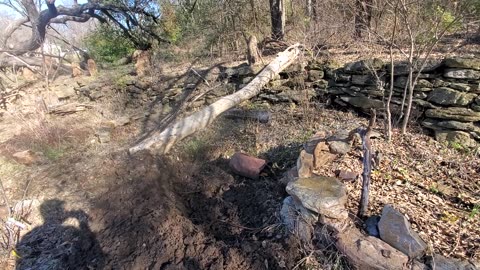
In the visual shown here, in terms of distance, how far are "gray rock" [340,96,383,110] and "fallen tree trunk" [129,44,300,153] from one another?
1274 millimetres

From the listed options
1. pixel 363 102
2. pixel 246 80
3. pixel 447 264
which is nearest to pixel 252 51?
pixel 246 80

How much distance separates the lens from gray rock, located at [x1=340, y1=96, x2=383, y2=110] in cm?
349

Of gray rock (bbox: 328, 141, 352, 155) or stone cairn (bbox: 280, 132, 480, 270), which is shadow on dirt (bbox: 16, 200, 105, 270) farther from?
gray rock (bbox: 328, 141, 352, 155)

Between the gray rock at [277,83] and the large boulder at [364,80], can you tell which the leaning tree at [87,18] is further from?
the large boulder at [364,80]

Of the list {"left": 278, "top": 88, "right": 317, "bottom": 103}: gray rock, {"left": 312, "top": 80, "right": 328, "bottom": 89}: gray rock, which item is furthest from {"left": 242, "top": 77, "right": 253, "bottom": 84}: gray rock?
{"left": 312, "top": 80, "right": 328, "bottom": 89}: gray rock

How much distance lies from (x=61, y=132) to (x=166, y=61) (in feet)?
10.9

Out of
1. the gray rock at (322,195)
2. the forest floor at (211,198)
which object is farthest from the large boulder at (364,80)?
the gray rock at (322,195)

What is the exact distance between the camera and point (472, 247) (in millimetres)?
1695

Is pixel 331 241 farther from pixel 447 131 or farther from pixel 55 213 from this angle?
pixel 55 213

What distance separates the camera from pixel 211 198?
280 centimetres

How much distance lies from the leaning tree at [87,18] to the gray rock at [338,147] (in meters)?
6.99

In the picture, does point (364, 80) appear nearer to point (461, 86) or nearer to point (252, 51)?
point (461, 86)

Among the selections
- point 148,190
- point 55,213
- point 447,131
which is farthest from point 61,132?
point 447,131

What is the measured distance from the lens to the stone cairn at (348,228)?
165 centimetres
